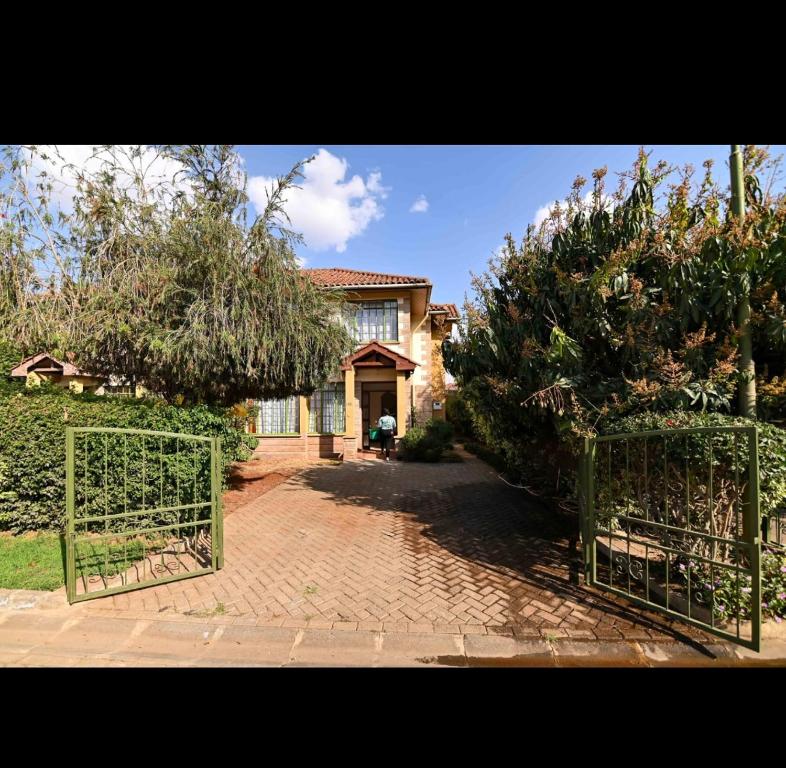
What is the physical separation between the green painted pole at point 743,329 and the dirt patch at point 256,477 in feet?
26.5

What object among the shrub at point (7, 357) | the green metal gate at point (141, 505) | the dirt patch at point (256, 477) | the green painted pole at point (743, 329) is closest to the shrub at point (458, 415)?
the dirt patch at point (256, 477)

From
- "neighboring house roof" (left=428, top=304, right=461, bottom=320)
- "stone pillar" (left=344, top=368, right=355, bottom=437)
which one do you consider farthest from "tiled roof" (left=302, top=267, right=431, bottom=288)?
"stone pillar" (left=344, top=368, right=355, bottom=437)

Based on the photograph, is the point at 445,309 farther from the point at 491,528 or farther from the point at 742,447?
the point at 742,447

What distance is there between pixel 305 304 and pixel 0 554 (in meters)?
5.86

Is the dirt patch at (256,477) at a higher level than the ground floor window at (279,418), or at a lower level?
lower

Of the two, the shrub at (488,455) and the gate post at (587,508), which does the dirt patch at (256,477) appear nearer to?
the shrub at (488,455)

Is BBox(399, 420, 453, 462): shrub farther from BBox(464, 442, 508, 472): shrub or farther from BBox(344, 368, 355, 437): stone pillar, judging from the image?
BBox(344, 368, 355, 437): stone pillar

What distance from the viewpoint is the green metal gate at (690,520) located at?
2695 mm

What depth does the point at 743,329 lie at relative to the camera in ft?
11.4

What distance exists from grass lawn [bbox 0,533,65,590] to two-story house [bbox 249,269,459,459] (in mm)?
7166

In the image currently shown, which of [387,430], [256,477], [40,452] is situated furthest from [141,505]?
[387,430]

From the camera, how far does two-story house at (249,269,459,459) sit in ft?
39.6
